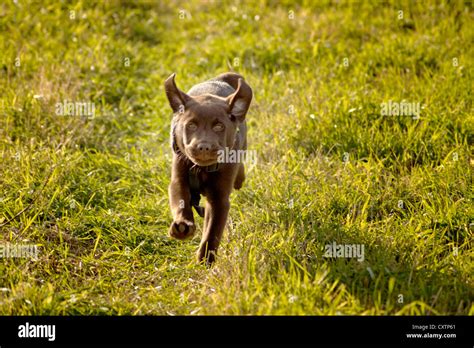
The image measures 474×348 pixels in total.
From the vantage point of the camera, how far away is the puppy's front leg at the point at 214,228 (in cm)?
489

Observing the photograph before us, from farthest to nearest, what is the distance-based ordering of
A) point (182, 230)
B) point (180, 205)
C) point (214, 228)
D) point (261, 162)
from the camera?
Answer: point (261, 162) < point (214, 228) < point (180, 205) < point (182, 230)

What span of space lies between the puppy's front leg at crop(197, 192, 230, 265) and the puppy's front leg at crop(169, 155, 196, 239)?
21 centimetres

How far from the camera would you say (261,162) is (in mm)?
6629

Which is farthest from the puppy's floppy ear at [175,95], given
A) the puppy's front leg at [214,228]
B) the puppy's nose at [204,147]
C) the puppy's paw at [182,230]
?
the puppy's paw at [182,230]

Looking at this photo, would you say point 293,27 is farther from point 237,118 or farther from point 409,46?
point 237,118

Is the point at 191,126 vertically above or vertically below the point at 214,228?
above

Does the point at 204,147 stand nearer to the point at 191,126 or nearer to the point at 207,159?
the point at 207,159

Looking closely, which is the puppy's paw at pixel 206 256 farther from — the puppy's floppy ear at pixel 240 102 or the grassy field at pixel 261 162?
the puppy's floppy ear at pixel 240 102

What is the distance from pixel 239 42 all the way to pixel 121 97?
2.13m

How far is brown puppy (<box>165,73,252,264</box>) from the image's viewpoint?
466cm

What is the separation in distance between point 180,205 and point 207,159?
464 millimetres

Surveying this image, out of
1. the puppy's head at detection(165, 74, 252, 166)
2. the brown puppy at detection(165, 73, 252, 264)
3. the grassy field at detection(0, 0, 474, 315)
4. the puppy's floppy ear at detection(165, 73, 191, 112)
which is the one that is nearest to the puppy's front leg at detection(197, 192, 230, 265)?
the brown puppy at detection(165, 73, 252, 264)

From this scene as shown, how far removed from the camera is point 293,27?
385 inches

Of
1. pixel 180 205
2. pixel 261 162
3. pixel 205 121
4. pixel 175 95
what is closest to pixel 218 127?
pixel 205 121
